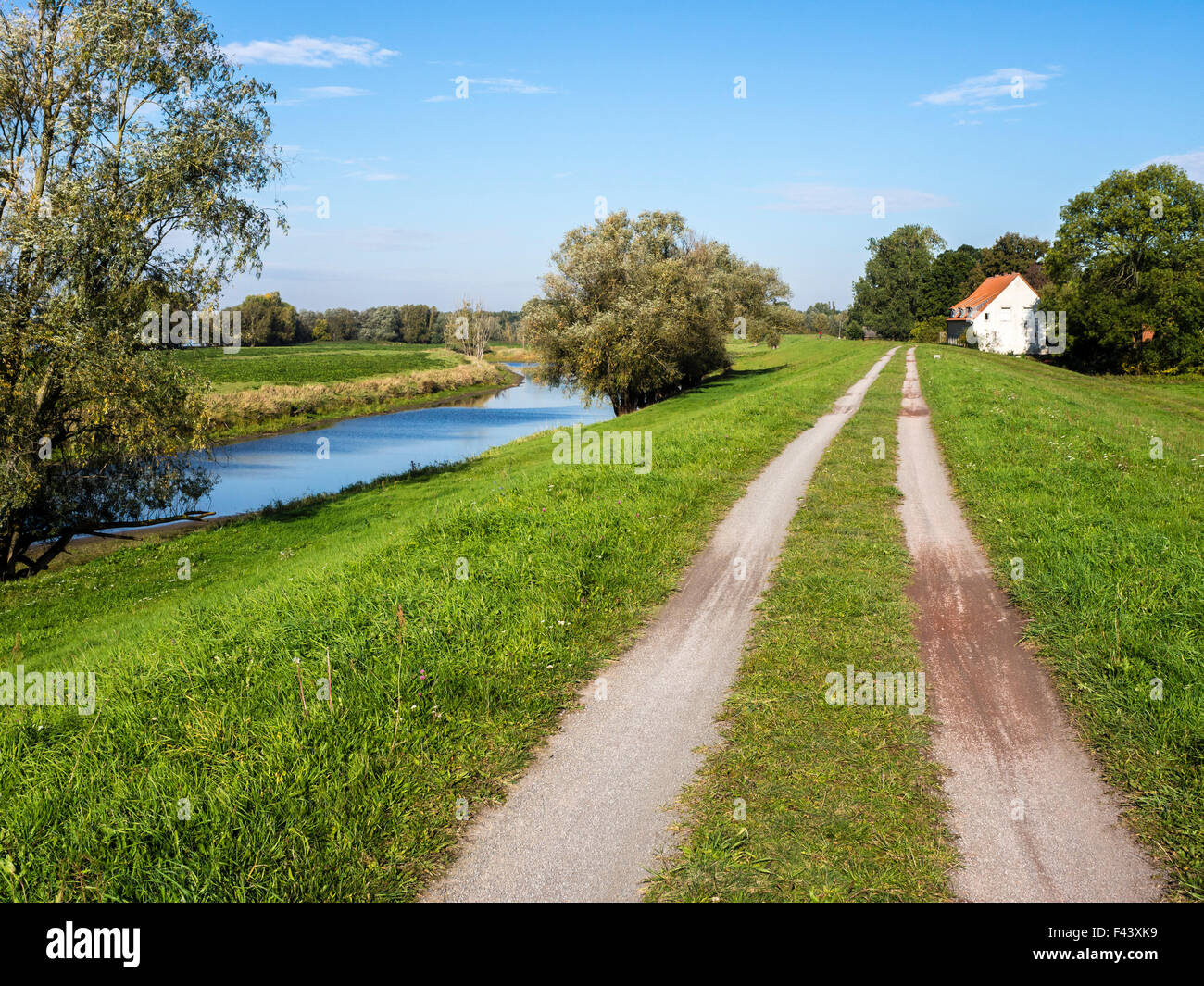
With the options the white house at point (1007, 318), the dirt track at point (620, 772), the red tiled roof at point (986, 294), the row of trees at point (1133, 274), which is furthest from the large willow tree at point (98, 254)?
the red tiled roof at point (986, 294)

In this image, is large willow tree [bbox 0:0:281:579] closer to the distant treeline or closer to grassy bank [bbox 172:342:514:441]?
grassy bank [bbox 172:342:514:441]

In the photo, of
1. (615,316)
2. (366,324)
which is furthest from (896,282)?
(366,324)

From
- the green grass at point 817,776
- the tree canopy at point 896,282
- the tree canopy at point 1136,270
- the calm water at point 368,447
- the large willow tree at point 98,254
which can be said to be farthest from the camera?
the tree canopy at point 896,282

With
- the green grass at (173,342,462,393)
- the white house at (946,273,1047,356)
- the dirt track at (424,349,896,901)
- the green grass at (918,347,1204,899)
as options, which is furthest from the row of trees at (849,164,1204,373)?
the green grass at (173,342,462,393)

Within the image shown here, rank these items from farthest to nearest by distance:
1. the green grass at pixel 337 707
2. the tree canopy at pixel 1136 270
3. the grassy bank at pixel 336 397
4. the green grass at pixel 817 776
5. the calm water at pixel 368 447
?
the grassy bank at pixel 336 397 → the tree canopy at pixel 1136 270 → the calm water at pixel 368 447 → the green grass at pixel 337 707 → the green grass at pixel 817 776

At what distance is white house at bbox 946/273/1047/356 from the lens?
2953 inches

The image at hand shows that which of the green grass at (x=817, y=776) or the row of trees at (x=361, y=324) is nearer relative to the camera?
the green grass at (x=817, y=776)

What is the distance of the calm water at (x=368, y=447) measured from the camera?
3553cm

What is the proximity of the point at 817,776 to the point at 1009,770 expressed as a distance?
65.7 inches

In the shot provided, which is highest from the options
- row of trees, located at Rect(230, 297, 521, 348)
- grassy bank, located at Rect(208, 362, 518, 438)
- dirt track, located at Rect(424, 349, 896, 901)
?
row of trees, located at Rect(230, 297, 521, 348)

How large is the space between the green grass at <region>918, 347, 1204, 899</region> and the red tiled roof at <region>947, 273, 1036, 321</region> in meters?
71.7

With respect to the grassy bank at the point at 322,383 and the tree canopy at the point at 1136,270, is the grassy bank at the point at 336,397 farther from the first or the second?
the tree canopy at the point at 1136,270

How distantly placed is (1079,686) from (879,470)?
1081 cm
